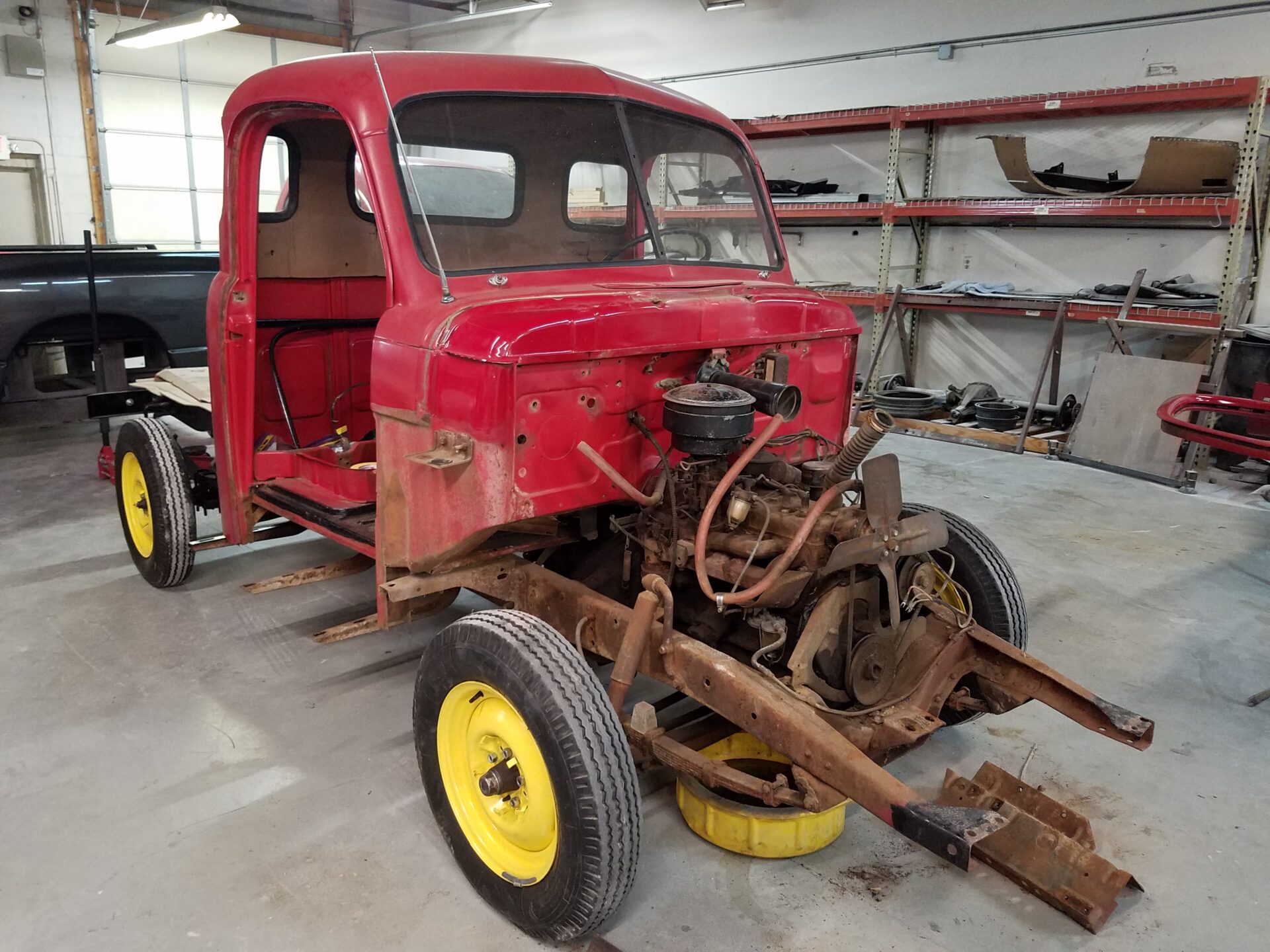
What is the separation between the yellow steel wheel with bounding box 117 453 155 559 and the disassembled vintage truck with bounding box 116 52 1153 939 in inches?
48.2

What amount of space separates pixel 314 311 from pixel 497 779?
8.94 feet

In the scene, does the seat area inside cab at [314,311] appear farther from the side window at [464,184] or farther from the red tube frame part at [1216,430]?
the red tube frame part at [1216,430]

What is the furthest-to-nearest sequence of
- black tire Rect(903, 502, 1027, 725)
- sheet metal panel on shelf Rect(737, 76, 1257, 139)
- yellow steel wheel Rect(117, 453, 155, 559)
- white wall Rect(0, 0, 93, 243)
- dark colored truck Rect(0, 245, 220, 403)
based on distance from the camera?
white wall Rect(0, 0, 93, 243) < sheet metal panel on shelf Rect(737, 76, 1257, 139) < dark colored truck Rect(0, 245, 220, 403) < yellow steel wheel Rect(117, 453, 155, 559) < black tire Rect(903, 502, 1027, 725)

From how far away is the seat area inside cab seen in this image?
397cm

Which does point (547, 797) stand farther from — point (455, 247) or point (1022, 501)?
point (1022, 501)

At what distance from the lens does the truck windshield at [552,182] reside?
299cm

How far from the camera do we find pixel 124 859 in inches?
99.1

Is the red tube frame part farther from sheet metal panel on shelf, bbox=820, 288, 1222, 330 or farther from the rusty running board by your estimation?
sheet metal panel on shelf, bbox=820, 288, 1222, 330

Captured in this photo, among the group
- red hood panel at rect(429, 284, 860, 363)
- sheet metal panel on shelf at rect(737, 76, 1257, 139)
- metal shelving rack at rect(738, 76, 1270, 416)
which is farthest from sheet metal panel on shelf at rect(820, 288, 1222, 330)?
red hood panel at rect(429, 284, 860, 363)

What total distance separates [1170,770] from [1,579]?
5.00 meters

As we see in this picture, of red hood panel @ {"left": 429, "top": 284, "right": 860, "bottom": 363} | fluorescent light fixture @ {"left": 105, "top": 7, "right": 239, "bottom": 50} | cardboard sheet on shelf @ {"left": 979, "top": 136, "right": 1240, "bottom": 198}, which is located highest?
fluorescent light fixture @ {"left": 105, "top": 7, "right": 239, "bottom": 50}

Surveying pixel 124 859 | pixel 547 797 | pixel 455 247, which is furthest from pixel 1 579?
pixel 547 797

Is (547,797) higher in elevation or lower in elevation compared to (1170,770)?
higher

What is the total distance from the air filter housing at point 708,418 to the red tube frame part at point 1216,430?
1.92m
